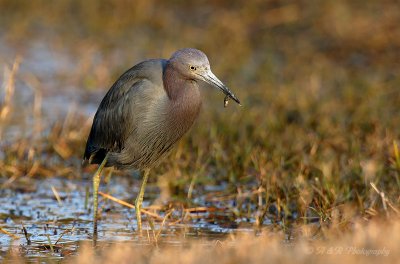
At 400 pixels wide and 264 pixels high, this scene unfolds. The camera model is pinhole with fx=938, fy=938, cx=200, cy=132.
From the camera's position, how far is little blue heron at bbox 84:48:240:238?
20.4ft

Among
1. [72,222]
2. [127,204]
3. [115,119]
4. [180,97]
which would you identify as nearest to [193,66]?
[180,97]

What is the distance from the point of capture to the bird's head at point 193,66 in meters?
6.19

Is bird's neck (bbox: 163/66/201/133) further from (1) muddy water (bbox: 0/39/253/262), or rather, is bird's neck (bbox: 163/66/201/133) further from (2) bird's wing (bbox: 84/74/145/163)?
(1) muddy water (bbox: 0/39/253/262)

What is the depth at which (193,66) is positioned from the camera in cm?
620

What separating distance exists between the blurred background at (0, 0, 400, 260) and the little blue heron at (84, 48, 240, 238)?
2.39ft

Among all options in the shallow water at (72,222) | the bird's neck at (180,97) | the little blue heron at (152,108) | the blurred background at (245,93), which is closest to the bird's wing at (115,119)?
the little blue heron at (152,108)

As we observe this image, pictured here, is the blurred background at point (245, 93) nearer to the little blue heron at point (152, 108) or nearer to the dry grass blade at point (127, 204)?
the dry grass blade at point (127, 204)

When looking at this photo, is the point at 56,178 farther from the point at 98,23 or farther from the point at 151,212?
the point at 98,23

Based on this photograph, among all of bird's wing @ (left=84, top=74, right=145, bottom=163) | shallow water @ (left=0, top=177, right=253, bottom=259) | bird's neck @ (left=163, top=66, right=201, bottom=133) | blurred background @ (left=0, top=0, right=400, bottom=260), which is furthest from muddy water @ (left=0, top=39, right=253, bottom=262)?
bird's neck @ (left=163, top=66, right=201, bottom=133)

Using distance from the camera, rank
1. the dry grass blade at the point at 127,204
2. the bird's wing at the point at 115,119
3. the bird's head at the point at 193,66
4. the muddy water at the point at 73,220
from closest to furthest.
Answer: the muddy water at the point at 73,220 → the bird's head at the point at 193,66 → the bird's wing at the point at 115,119 → the dry grass blade at the point at 127,204

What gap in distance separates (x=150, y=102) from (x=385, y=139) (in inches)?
102

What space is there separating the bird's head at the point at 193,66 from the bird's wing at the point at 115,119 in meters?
0.33

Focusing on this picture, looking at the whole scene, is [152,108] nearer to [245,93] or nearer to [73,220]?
[73,220]

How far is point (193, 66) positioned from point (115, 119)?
30.6 inches
